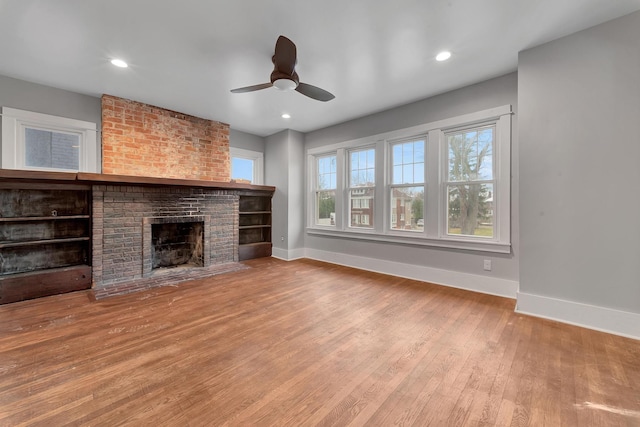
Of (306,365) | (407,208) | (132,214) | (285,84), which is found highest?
(285,84)

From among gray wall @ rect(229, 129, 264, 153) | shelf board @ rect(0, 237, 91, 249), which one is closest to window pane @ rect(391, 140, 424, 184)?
gray wall @ rect(229, 129, 264, 153)

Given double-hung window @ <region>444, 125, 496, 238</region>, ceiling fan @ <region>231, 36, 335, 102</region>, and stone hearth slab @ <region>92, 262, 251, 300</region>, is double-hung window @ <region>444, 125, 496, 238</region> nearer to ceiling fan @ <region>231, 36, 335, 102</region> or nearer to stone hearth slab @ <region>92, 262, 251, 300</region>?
ceiling fan @ <region>231, 36, 335, 102</region>

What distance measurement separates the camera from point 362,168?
496cm

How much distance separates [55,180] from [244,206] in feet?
10.0

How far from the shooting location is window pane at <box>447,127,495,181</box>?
3504mm

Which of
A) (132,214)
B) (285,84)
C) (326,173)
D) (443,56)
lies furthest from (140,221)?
(443,56)

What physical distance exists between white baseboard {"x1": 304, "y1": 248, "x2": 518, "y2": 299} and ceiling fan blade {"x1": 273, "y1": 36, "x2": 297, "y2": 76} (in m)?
3.30

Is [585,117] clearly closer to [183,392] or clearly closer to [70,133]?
[183,392]

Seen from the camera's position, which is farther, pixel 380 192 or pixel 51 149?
pixel 380 192

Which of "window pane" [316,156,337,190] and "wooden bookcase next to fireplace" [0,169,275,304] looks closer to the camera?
"wooden bookcase next to fireplace" [0,169,275,304]

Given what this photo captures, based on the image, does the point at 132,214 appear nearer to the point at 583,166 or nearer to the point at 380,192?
the point at 380,192

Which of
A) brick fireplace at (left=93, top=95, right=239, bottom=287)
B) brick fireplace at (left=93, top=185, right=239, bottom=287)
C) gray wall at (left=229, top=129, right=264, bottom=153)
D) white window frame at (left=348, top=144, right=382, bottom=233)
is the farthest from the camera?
gray wall at (left=229, top=129, right=264, bottom=153)

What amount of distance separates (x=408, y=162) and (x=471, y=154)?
36.4 inches

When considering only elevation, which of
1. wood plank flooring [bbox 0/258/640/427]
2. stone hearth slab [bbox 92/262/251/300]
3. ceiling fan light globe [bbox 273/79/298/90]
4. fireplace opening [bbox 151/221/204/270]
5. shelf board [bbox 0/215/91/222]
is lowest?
wood plank flooring [bbox 0/258/640/427]
